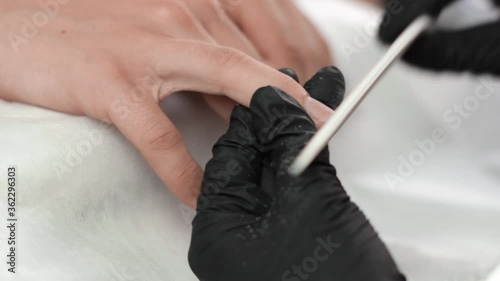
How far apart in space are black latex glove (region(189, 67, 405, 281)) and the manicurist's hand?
0.18 ft

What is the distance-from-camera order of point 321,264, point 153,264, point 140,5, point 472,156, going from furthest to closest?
1. point 472,156
2. point 140,5
3. point 153,264
4. point 321,264

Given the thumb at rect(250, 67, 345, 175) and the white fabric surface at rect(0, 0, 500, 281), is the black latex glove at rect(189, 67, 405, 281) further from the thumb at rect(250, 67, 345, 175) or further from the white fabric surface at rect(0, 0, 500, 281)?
the white fabric surface at rect(0, 0, 500, 281)

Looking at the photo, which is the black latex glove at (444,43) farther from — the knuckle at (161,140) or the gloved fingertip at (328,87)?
the knuckle at (161,140)

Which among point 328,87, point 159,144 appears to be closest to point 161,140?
point 159,144

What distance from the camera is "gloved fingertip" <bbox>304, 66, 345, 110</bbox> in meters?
0.67

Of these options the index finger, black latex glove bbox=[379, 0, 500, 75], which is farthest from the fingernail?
black latex glove bbox=[379, 0, 500, 75]

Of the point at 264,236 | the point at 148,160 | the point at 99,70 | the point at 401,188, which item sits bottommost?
the point at 401,188

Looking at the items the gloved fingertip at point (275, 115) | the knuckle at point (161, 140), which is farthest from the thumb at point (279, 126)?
the knuckle at point (161, 140)

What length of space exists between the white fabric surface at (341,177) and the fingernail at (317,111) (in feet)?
0.34

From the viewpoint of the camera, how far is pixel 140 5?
74 cm

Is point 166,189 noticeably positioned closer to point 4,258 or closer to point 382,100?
point 4,258

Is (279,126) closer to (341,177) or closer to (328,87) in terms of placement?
(328,87)

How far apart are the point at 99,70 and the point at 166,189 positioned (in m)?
0.17

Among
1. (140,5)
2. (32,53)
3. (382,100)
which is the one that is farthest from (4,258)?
(382,100)
